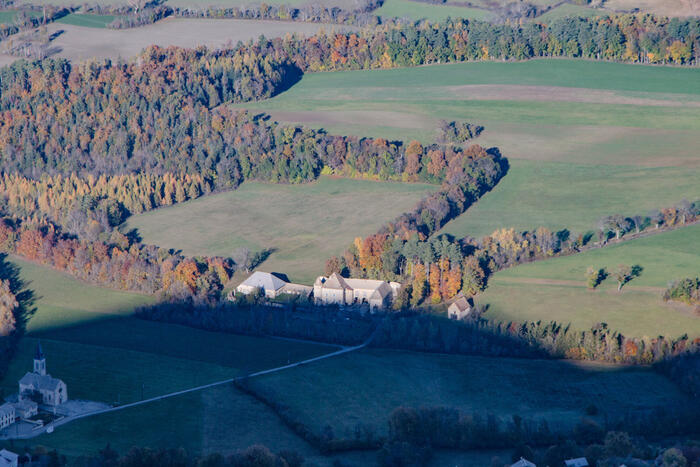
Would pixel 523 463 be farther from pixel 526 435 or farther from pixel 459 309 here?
pixel 459 309

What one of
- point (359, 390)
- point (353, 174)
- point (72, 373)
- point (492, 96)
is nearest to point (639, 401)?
point (359, 390)

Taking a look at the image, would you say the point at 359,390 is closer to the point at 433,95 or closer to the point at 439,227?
the point at 439,227

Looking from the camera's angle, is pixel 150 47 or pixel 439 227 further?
pixel 150 47

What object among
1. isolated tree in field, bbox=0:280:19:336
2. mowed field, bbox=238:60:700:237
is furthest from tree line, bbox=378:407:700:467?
isolated tree in field, bbox=0:280:19:336

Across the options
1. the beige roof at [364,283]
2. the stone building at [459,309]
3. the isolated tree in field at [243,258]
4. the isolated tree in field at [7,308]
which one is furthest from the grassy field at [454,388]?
the isolated tree in field at [7,308]

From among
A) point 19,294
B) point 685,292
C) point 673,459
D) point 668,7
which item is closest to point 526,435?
point 673,459

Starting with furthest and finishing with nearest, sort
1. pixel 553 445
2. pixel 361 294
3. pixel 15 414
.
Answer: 1. pixel 361 294
2. pixel 15 414
3. pixel 553 445
